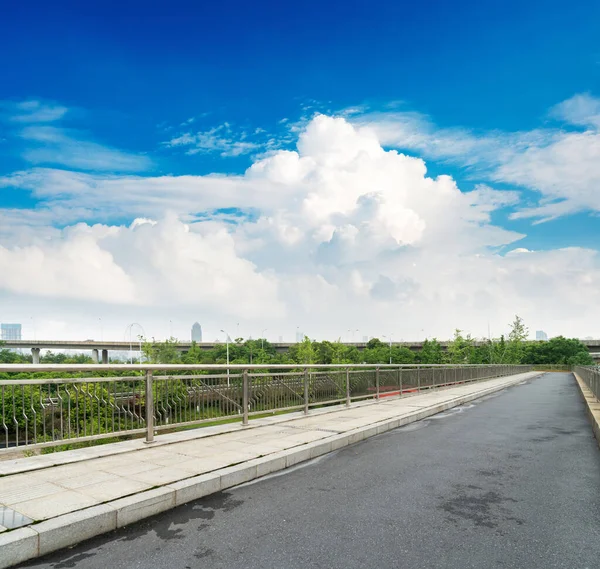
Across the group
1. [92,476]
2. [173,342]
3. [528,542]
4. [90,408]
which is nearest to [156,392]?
[90,408]

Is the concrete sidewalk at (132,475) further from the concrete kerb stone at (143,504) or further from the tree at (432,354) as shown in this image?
the tree at (432,354)

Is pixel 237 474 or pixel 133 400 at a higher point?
pixel 133 400

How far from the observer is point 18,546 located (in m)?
4.28

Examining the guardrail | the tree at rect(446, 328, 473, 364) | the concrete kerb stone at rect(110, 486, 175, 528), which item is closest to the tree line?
the tree at rect(446, 328, 473, 364)

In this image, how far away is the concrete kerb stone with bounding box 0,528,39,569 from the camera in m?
4.20

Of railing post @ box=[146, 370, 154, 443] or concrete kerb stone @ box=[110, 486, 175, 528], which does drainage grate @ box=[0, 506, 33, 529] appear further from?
railing post @ box=[146, 370, 154, 443]

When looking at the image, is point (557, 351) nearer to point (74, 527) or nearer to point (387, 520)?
point (387, 520)

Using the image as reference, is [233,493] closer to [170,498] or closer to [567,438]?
[170,498]

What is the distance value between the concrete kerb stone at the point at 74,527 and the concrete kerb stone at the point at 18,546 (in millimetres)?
58

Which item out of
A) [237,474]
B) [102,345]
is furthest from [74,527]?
[102,345]

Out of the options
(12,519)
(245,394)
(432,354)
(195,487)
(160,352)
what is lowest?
(432,354)

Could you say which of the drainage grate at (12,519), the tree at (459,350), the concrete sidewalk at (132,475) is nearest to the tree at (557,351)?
the tree at (459,350)

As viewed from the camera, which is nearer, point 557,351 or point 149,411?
point 149,411

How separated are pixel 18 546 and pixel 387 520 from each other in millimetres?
3327
